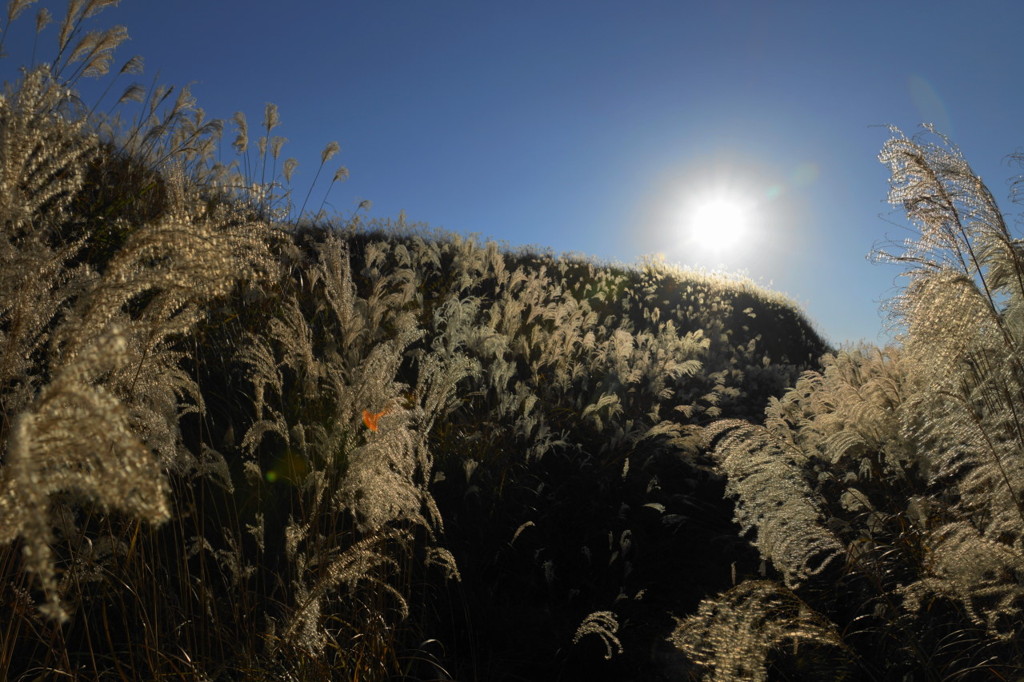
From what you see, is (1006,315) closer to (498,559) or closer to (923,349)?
(923,349)

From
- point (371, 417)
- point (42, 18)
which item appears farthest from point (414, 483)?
point (42, 18)

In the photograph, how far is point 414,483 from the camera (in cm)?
396

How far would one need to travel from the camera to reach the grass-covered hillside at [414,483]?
5.46 ft

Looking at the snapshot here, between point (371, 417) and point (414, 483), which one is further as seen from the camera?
point (414, 483)

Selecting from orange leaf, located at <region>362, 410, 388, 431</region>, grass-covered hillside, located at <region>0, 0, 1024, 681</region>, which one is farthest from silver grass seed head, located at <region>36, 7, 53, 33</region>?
orange leaf, located at <region>362, 410, 388, 431</region>

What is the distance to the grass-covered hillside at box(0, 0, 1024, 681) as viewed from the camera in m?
1.67

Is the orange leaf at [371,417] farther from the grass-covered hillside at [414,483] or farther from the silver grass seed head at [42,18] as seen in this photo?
the silver grass seed head at [42,18]

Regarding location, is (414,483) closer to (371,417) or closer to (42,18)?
(371,417)

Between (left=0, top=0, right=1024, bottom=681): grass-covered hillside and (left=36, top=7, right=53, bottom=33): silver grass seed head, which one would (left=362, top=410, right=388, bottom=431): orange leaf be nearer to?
(left=0, top=0, right=1024, bottom=681): grass-covered hillside

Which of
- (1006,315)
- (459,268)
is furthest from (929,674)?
(459,268)

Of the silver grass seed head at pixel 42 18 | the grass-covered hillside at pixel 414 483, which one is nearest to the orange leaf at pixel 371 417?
the grass-covered hillside at pixel 414 483

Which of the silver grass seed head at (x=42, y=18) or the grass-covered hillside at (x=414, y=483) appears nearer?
the grass-covered hillside at (x=414, y=483)

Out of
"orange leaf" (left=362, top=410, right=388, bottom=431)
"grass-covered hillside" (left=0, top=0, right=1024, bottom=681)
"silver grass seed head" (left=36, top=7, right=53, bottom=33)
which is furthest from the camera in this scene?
"silver grass seed head" (left=36, top=7, right=53, bottom=33)

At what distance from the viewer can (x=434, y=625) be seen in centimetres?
356
